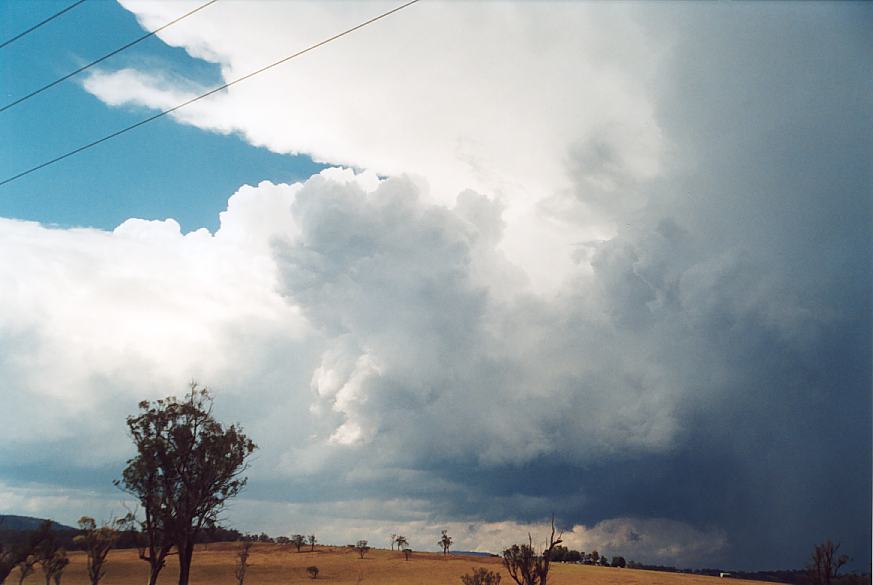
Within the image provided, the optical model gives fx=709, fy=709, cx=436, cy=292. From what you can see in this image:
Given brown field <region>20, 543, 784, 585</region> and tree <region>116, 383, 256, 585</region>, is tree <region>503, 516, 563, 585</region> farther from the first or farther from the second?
brown field <region>20, 543, 784, 585</region>

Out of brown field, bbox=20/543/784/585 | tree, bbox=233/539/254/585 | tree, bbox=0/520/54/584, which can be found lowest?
brown field, bbox=20/543/784/585

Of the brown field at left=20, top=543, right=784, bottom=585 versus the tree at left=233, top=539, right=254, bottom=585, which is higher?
the tree at left=233, top=539, right=254, bottom=585

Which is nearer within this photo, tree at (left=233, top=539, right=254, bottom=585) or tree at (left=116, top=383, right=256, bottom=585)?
tree at (left=116, top=383, right=256, bottom=585)

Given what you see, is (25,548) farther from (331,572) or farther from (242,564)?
(331,572)

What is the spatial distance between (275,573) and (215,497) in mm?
70370

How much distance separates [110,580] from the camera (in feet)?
325

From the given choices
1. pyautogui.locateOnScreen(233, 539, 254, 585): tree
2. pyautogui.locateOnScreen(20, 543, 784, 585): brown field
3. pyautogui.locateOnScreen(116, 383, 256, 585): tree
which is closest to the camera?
pyautogui.locateOnScreen(116, 383, 256, 585): tree

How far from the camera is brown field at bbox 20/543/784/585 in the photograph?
97.9 m

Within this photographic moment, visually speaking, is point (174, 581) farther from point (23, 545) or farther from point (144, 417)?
point (144, 417)

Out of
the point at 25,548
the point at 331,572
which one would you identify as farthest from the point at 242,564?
the point at 331,572

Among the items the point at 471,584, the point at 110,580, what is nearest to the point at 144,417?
the point at 471,584

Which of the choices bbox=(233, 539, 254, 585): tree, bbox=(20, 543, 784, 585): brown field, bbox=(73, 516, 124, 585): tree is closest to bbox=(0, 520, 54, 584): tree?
bbox=(73, 516, 124, 585): tree

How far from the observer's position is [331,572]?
111188mm

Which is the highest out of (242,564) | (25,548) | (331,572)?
(25,548)
